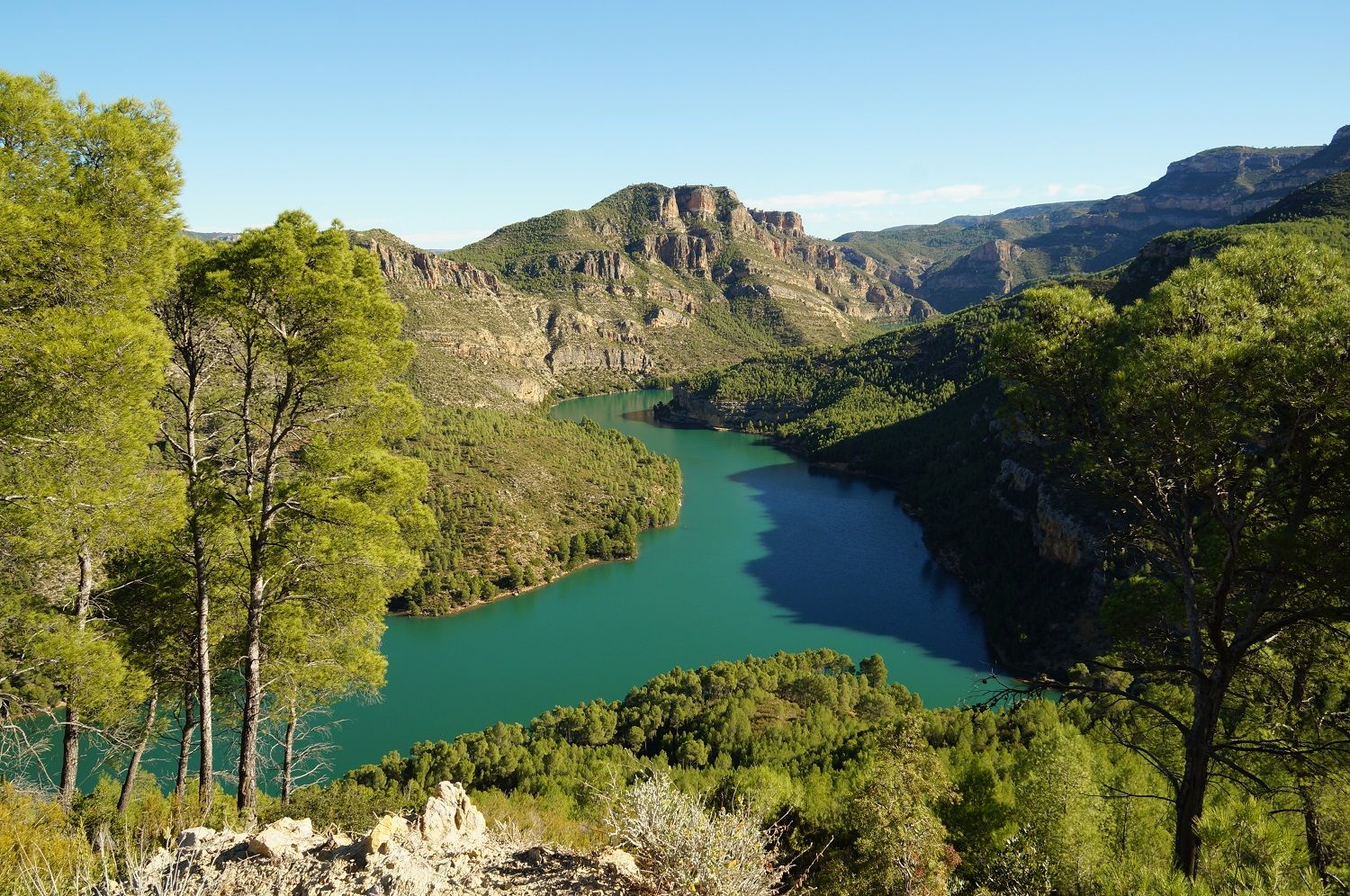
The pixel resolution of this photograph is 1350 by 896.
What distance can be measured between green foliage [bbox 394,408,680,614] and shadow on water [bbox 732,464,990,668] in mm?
11729

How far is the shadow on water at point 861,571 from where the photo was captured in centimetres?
4341

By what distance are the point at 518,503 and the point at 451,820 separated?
49262mm

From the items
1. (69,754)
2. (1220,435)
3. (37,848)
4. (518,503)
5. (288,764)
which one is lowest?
(518,503)

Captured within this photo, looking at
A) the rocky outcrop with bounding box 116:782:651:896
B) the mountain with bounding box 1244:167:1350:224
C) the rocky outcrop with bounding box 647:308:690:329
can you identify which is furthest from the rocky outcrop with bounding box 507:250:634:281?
the rocky outcrop with bounding box 116:782:651:896

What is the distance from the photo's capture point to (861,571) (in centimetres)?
5241

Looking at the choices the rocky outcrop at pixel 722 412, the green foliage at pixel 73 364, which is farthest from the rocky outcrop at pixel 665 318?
the green foliage at pixel 73 364

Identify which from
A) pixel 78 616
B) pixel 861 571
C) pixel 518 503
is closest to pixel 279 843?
pixel 78 616

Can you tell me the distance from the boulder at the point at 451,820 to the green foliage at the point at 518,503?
119ft

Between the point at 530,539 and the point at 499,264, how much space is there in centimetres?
14271

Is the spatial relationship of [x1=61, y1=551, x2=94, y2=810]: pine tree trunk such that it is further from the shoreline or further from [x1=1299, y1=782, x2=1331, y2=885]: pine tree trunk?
the shoreline

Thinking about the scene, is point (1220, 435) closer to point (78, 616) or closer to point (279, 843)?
point (279, 843)

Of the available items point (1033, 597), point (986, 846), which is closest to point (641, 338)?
point (1033, 597)

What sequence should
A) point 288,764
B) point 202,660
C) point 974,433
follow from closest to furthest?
point 202,660 → point 288,764 → point 974,433

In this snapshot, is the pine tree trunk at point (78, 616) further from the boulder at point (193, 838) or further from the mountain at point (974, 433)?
the mountain at point (974, 433)
